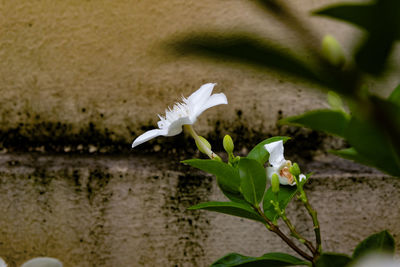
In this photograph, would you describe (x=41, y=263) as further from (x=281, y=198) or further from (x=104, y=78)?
(x=104, y=78)

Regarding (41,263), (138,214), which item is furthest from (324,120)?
(138,214)

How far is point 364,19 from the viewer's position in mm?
167

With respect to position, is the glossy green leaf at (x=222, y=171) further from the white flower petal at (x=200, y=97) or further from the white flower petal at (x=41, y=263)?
the white flower petal at (x=41, y=263)

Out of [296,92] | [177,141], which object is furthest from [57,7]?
[296,92]

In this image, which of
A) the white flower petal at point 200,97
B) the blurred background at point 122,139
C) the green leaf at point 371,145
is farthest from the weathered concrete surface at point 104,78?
the green leaf at point 371,145

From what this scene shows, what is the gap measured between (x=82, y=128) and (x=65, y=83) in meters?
0.19

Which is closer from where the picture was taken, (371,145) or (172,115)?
(371,145)

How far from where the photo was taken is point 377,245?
47 centimetres

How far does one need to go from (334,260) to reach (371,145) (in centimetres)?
17

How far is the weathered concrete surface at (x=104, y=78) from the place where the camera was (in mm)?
1376

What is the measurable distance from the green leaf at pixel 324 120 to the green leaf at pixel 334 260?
0.15 m

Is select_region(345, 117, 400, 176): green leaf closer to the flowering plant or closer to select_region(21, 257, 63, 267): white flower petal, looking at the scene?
the flowering plant

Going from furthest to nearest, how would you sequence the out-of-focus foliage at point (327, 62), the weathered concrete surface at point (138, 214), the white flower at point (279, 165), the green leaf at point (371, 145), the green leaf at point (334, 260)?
the weathered concrete surface at point (138, 214) < the white flower at point (279, 165) < the green leaf at point (334, 260) < the green leaf at point (371, 145) < the out-of-focus foliage at point (327, 62)

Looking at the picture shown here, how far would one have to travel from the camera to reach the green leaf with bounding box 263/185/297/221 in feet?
2.05
